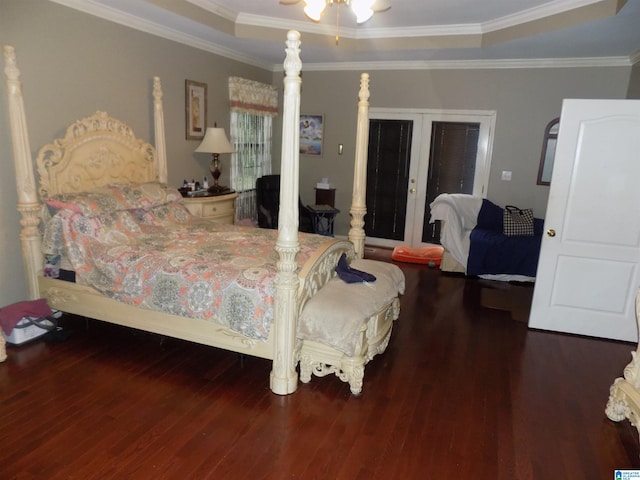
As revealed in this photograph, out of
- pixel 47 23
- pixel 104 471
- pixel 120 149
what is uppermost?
pixel 47 23

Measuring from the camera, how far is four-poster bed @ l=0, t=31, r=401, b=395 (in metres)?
2.58

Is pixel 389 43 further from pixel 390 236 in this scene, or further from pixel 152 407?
pixel 152 407

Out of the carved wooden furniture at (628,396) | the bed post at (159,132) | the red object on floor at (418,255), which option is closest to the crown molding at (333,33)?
the bed post at (159,132)

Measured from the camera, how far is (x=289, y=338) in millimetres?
2672

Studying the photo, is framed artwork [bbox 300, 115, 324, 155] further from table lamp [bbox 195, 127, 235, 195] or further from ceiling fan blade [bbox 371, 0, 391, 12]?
ceiling fan blade [bbox 371, 0, 391, 12]

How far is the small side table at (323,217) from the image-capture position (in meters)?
6.07

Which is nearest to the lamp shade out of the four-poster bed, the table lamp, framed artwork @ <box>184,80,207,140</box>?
the table lamp

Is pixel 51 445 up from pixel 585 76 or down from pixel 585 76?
down

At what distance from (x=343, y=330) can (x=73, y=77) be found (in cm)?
305

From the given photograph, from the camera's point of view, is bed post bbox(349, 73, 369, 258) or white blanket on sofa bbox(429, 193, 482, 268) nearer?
bed post bbox(349, 73, 369, 258)

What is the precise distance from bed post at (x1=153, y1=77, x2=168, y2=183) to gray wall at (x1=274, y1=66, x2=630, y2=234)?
8.73 feet

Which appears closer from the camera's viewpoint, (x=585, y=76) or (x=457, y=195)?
(x=585, y=76)

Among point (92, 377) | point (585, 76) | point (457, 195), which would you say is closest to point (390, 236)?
point (457, 195)

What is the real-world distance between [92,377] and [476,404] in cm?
240
